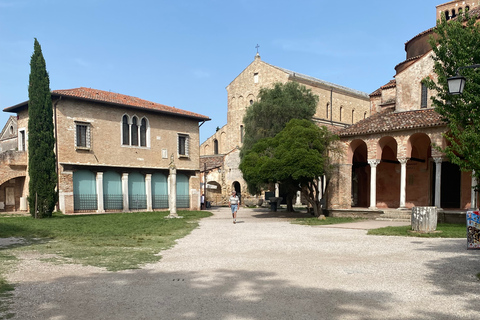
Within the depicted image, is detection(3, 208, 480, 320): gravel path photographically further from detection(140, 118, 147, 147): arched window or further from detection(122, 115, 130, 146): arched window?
detection(140, 118, 147, 147): arched window

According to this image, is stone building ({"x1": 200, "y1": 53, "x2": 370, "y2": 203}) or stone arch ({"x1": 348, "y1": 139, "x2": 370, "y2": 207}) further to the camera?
stone building ({"x1": 200, "y1": 53, "x2": 370, "y2": 203})

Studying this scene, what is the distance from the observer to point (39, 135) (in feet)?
74.4

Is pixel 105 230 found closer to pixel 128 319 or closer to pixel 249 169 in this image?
pixel 249 169

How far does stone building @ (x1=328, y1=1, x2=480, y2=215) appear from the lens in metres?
21.8

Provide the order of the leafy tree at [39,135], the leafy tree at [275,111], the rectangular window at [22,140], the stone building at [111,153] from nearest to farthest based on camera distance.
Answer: the leafy tree at [39,135]
the stone building at [111,153]
the rectangular window at [22,140]
the leafy tree at [275,111]

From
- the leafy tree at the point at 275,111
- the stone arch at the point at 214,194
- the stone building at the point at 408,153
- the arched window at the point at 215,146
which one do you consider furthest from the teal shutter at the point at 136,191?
the arched window at the point at 215,146

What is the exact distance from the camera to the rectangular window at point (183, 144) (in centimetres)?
3133

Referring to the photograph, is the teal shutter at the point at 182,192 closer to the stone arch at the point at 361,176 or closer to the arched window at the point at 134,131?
the arched window at the point at 134,131

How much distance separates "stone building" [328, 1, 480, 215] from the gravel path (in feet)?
40.4

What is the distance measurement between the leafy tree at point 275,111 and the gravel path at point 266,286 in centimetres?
2132

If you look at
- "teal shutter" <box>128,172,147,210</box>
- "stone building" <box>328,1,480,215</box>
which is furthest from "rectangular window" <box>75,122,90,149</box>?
"stone building" <box>328,1,480,215</box>

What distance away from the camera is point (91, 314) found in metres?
4.99

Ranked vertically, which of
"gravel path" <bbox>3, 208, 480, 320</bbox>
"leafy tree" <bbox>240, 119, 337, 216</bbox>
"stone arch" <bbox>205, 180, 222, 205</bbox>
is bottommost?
"stone arch" <bbox>205, 180, 222, 205</bbox>

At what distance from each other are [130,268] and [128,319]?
320 centimetres
